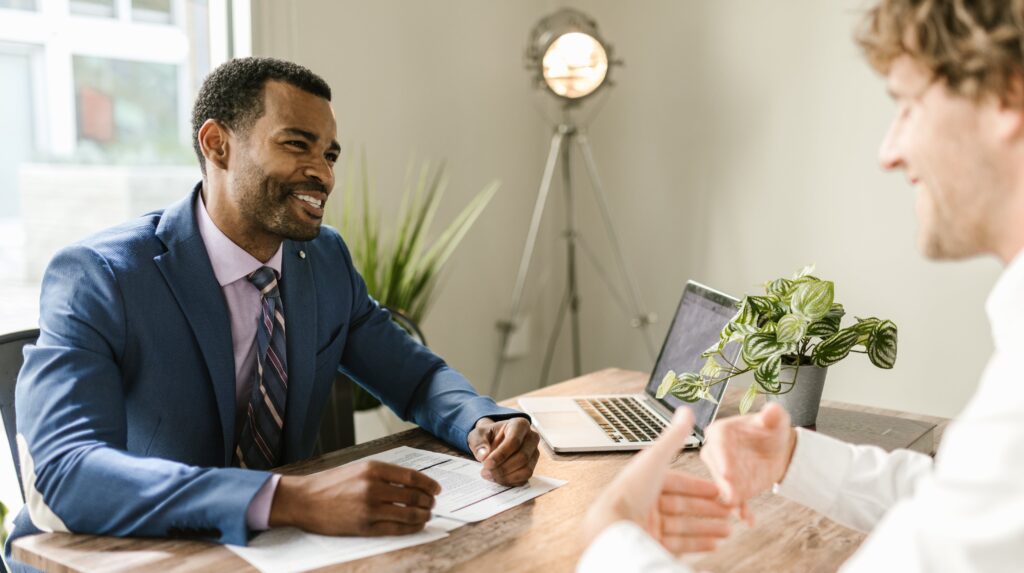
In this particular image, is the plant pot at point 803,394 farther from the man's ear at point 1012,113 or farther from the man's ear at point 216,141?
the man's ear at point 216,141

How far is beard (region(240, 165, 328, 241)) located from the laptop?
0.57 meters

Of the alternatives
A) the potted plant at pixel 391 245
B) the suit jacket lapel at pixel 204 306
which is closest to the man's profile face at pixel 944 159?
the suit jacket lapel at pixel 204 306

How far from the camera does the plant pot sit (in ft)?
4.94

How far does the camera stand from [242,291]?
157 centimetres

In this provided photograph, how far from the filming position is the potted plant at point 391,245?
8.54 feet

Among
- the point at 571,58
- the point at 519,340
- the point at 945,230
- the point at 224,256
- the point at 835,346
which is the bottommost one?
the point at 519,340

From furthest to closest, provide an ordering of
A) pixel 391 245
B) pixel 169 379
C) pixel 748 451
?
pixel 391 245
pixel 169 379
pixel 748 451

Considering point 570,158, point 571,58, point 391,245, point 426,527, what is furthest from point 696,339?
point 570,158

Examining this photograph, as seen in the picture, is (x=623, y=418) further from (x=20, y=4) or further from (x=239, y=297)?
(x=20, y=4)

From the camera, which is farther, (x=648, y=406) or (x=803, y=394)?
(x=648, y=406)

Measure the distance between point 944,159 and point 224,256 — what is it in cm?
117

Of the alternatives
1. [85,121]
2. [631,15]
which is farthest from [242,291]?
[631,15]

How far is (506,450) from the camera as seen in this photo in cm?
132

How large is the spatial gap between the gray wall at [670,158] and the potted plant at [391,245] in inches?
3.6
